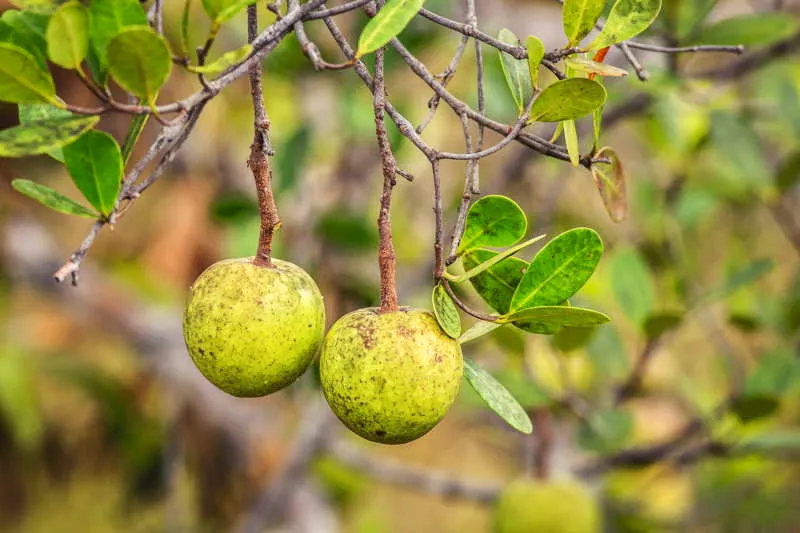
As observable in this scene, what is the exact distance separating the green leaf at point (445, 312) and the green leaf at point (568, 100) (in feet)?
0.51

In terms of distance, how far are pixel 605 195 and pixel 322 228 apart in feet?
3.47

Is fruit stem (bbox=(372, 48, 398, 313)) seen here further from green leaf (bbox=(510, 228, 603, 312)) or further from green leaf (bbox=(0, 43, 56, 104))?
green leaf (bbox=(0, 43, 56, 104))

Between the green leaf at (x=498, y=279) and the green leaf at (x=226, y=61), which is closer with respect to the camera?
the green leaf at (x=226, y=61)

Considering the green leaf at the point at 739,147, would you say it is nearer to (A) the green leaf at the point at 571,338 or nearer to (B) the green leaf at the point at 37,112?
(A) the green leaf at the point at 571,338

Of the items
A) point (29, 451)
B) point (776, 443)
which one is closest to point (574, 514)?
point (776, 443)

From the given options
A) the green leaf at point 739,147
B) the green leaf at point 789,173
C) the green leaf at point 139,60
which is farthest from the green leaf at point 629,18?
the green leaf at point 789,173

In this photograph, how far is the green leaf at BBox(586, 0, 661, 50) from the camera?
2.45 feet

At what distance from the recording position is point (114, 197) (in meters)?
0.74

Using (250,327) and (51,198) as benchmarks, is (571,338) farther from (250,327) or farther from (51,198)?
(51,198)

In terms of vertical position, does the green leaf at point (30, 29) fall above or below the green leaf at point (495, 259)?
above

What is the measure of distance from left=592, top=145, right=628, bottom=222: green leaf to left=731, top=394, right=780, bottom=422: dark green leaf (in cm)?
82

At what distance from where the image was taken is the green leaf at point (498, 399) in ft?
2.40

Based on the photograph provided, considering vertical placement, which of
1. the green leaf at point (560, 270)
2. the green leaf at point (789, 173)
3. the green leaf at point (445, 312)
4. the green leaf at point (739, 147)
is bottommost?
the green leaf at point (789, 173)

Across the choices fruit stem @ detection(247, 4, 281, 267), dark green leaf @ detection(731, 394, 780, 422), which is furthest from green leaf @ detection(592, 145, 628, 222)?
dark green leaf @ detection(731, 394, 780, 422)
